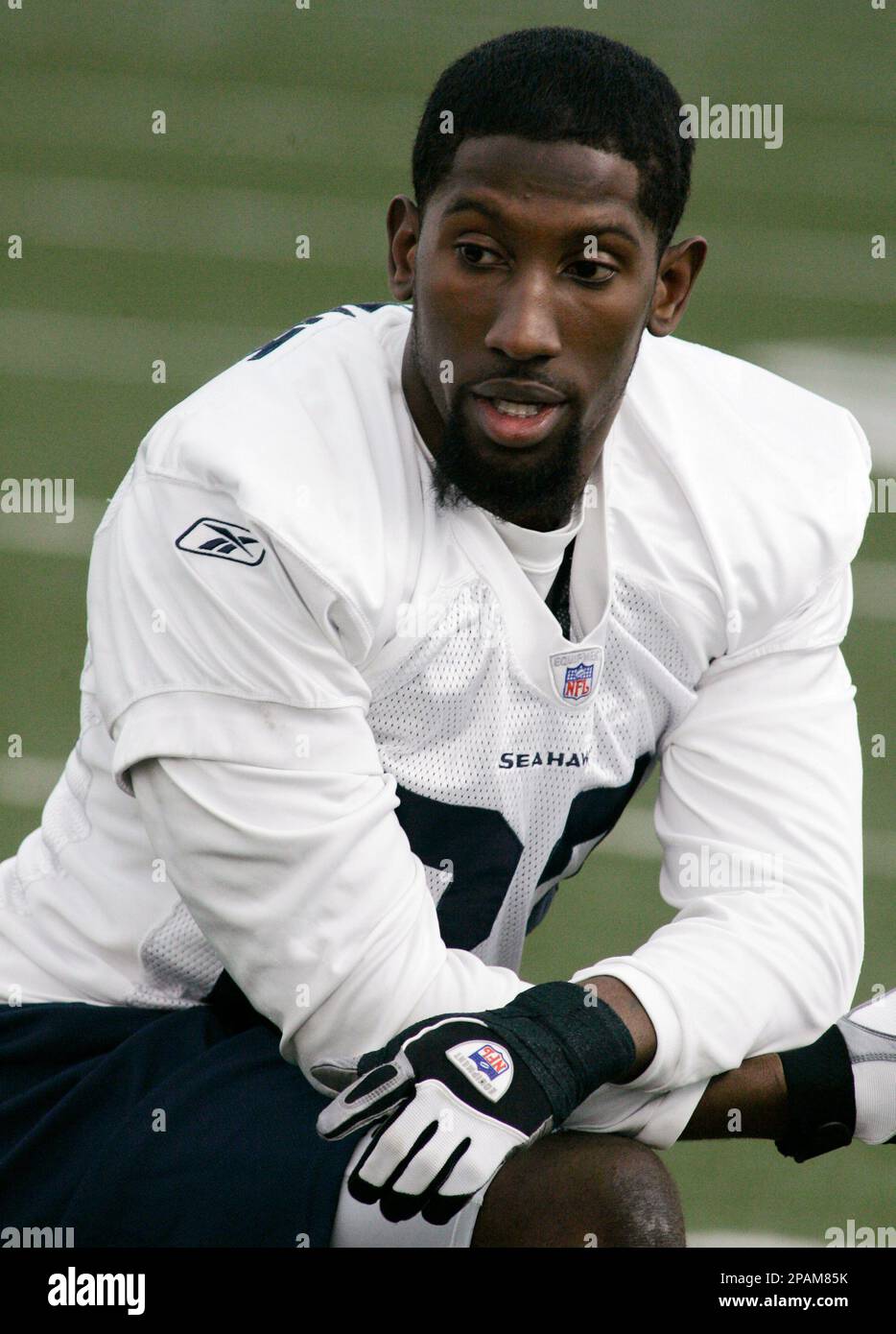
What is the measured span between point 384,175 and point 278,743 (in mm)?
1956

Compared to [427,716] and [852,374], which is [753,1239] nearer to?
[427,716]

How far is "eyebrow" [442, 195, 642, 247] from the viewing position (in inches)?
54.4

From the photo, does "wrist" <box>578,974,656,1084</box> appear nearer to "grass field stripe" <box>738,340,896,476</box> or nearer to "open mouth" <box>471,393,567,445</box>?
"open mouth" <box>471,393,567,445</box>

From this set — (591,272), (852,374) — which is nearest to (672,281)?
(591,272)

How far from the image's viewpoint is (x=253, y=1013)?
149cm

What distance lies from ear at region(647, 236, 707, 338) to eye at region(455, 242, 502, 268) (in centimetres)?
17

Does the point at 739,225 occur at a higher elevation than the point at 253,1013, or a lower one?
higher

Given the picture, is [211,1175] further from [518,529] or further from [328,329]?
[328,329]

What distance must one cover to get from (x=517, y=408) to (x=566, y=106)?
0.21 m

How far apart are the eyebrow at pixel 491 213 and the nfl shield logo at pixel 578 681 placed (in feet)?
1.04

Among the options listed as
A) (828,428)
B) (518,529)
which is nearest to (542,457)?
(518,529)

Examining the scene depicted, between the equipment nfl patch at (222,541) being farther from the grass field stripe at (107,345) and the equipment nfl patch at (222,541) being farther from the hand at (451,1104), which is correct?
the grass field stripe at (107,345)

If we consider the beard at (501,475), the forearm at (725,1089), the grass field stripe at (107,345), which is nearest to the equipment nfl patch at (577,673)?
the beard at (501,475)

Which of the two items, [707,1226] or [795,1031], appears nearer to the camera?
[795,1031]
